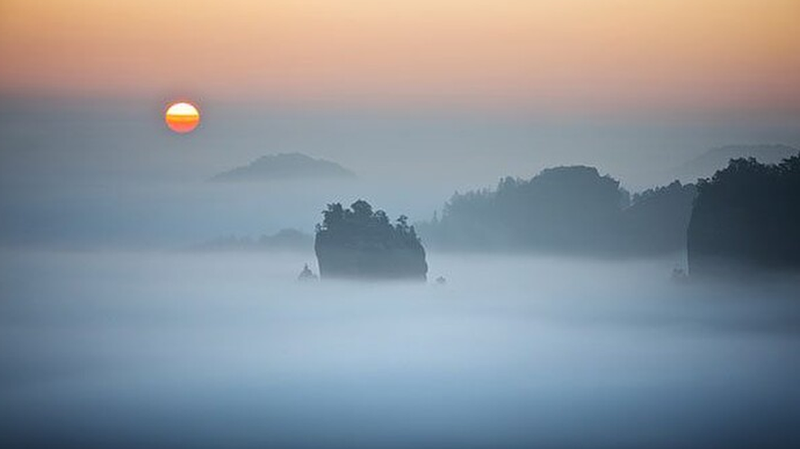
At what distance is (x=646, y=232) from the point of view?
984 centimetres

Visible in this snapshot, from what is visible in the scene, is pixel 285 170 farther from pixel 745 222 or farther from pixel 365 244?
pixel 745 222

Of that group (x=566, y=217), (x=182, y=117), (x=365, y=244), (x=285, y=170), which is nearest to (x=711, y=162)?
(x=566, y=217)

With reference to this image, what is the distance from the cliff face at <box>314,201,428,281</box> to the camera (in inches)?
382

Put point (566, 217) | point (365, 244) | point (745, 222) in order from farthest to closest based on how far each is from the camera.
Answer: point (566, 217) → point (365, 244) → point (745, 222)

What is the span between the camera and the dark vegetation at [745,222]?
9.45m

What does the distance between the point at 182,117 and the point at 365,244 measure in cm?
206

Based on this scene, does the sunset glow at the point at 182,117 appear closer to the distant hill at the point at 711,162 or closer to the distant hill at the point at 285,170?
the distant hill at the point at 285,170

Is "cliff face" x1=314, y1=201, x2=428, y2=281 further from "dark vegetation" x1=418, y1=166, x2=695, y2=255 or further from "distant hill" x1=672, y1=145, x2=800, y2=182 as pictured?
"distant hill" x1=672, y1=145, x2=800, y2=182

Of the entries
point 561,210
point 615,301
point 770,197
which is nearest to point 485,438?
point 615,301

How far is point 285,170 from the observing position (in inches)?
379

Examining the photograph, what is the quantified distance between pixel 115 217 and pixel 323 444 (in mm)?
2809

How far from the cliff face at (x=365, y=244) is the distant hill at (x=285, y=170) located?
32 centimetres

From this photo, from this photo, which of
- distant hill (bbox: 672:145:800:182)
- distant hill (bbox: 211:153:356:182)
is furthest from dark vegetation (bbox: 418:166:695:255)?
distant hill (bbox: 211:153:356:182)

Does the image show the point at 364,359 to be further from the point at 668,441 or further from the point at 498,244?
the point at 668,441
